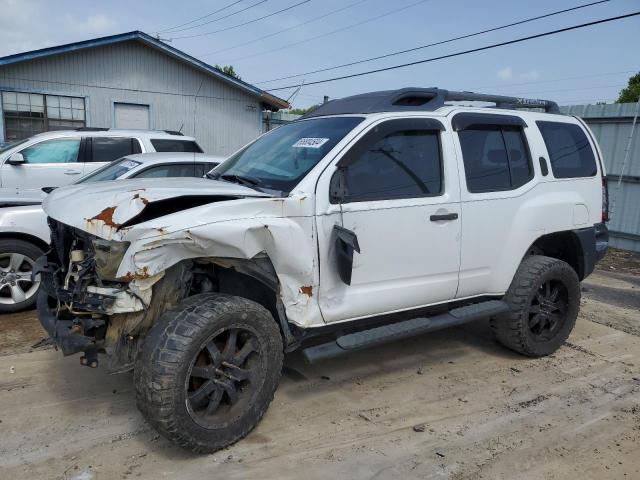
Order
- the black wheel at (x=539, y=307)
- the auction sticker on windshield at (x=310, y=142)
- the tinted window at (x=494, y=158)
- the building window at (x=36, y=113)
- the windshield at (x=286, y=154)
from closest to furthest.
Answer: the windshield at (x=286, y=154)
the auction sticker on windshield at (x=310, y=142)
the tinted window at (x=494, y=158)
the black wheel at (x=539, y=307)
the building window at (x=36, y=113)

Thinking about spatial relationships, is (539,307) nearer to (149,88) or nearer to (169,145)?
(169,145)

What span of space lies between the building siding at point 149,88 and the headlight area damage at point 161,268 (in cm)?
1370

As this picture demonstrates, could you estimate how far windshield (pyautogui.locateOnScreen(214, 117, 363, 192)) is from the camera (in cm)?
356

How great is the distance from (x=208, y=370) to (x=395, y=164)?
189 cm

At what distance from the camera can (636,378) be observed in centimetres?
445

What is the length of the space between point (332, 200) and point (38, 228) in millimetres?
3500

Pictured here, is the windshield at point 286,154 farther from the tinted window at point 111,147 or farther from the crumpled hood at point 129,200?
the tinted window at point 111,147

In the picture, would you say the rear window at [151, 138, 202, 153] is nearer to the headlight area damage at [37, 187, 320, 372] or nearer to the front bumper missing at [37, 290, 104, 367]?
the headlight area damage at [37, 187, 320, 372]

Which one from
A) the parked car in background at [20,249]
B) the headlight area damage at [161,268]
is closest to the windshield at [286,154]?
the headlight area damage at [161,268]

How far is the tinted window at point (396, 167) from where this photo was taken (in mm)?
3588

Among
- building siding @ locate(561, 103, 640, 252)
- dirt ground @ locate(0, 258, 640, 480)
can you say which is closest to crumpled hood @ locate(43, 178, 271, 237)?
dirt ground @ locate(0, 258, 640, 480)

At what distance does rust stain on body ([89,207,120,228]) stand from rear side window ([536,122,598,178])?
370cm

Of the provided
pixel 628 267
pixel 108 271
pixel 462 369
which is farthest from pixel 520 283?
pixel 628 267

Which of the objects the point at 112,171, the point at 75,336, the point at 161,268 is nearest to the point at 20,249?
the point at 112,171
